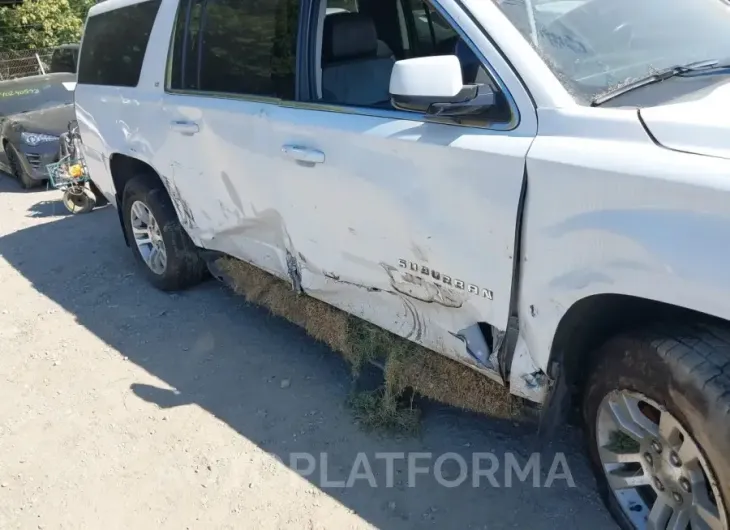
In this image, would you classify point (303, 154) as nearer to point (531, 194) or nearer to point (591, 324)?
point (531, 194)

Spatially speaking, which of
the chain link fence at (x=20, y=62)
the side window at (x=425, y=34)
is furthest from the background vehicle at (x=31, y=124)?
the chain link fence at (x=20, y=62)

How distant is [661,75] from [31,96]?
31.1 ft

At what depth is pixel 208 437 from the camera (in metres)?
3.48

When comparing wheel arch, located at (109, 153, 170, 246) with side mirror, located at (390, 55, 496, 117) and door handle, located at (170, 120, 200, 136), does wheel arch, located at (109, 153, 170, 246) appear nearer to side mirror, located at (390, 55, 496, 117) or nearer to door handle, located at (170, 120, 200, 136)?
door handle, located at (170, 120, 200, 136)

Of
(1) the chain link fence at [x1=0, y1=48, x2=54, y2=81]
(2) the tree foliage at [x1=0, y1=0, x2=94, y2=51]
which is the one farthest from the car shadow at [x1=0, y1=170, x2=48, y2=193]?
(2) the tree foliage at [x1=0, y1=0, x2=94, y2=51]

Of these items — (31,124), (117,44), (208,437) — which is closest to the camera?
(208,437)

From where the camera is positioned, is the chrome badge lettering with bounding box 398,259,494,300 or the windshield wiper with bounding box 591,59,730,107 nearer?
the windshield wiper with bounding box 591,59,730,107

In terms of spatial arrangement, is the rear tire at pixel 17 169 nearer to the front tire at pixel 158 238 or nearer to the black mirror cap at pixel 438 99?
the front tire at pixel 158 238

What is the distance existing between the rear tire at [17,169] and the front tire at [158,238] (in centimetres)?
455

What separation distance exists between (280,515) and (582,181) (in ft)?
6.01

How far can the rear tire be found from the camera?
29.5 ft

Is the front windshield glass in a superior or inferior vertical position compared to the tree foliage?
superior

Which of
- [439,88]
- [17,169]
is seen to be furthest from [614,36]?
[17,169]

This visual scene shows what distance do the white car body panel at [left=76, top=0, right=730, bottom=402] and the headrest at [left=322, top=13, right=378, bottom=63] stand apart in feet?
1.25
